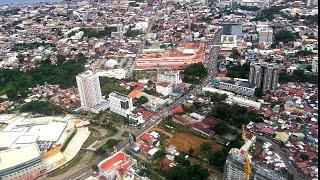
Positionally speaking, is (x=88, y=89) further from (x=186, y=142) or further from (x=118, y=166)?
(x=186, y=142)

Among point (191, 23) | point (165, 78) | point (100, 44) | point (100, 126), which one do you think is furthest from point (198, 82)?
point (191, 23)

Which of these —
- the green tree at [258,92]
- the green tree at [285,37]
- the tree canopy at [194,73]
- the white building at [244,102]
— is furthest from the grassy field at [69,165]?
the green tree at [285,37]

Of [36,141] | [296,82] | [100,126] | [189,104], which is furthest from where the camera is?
[296,82]

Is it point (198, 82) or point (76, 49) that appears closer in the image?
point (198, 82)

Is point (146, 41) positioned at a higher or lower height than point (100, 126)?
higher

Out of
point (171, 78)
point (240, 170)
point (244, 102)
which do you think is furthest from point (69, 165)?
point (244, 102)

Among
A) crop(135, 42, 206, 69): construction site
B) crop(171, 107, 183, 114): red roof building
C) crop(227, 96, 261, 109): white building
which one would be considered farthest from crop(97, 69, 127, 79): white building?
crop(227, 96, 261, 109): white building

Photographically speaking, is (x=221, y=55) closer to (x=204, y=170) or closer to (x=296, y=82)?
(x=296, y=82)
